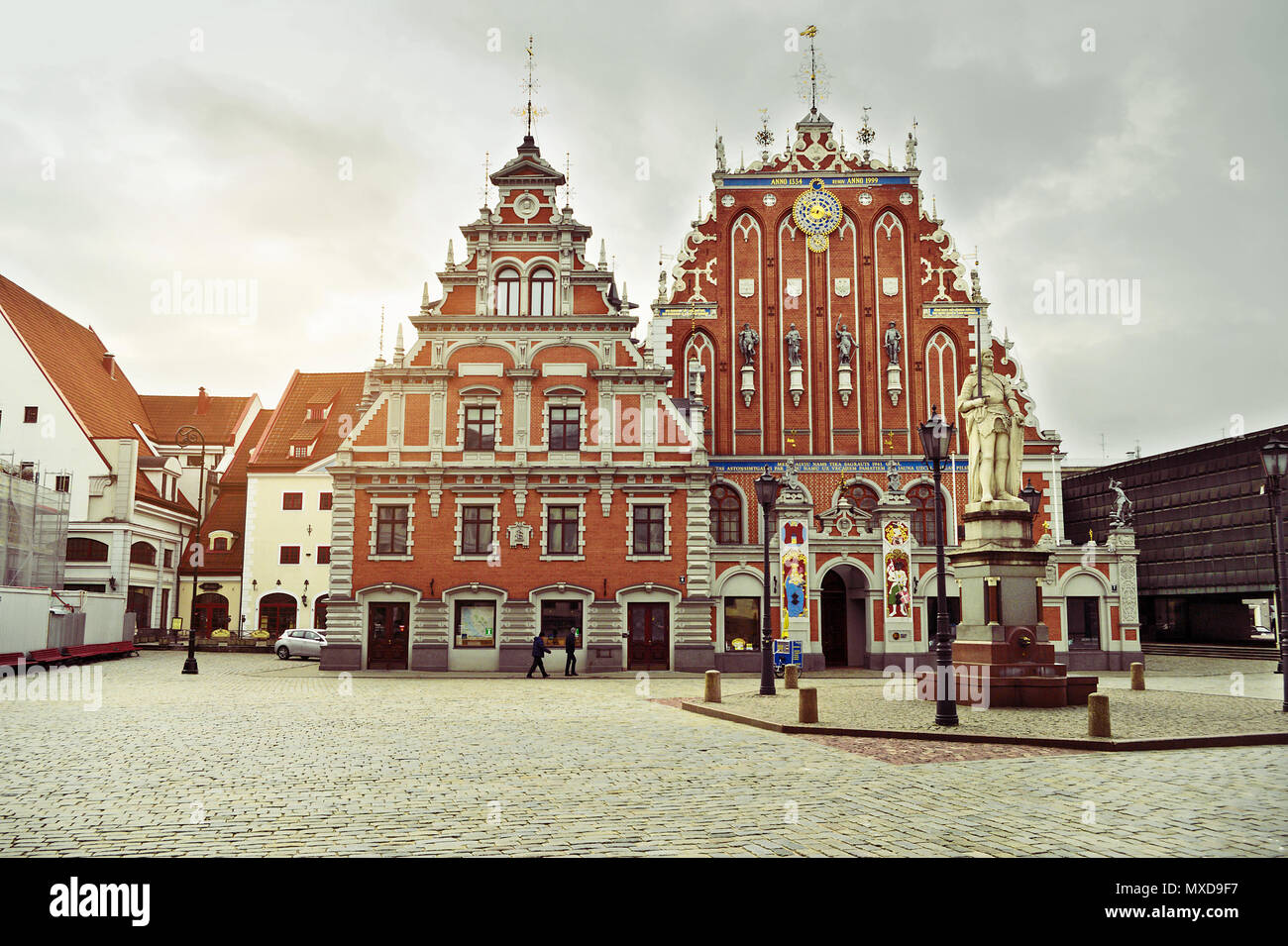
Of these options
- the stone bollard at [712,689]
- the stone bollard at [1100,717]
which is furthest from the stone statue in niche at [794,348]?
the stone bollard at [1100,717]

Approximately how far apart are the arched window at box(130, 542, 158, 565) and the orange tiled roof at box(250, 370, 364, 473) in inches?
250

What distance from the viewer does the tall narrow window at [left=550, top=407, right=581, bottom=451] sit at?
3391 cm

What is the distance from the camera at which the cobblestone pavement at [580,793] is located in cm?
738

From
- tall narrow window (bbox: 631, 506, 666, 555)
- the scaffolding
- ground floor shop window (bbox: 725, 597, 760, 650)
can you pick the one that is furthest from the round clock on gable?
the scaffolding

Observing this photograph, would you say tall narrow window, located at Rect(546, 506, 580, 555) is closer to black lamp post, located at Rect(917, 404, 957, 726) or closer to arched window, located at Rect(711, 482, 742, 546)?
arched window, located at Rect(711, 482, 742, 546)

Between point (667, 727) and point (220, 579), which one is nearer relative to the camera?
point (667, 727)

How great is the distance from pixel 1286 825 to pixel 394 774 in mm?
8521

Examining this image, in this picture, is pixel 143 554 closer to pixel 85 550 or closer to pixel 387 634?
pixel 85 550

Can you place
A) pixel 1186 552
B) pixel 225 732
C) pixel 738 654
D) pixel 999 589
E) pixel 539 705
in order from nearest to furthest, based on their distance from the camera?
1. pixel 225 732
2. pixel 999 589
3. pixel 539 705
4. pixel 738 654
5. pixel 1186 552

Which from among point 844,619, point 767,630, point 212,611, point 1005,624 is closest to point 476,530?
point 844,619

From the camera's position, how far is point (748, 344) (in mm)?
38500

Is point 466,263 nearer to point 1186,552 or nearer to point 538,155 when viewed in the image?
point 538,155

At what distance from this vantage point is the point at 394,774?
10.7 meters
